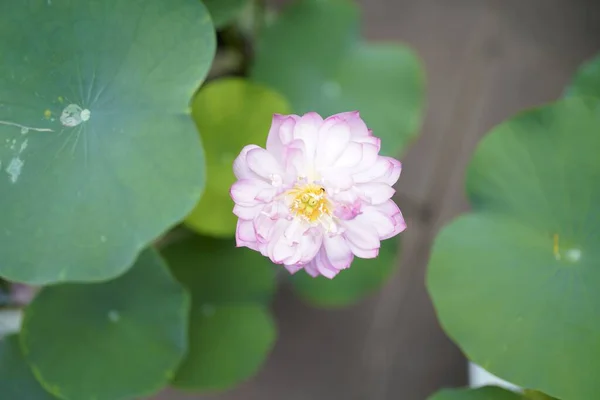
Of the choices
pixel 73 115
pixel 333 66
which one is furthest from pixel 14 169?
pixel 333 66

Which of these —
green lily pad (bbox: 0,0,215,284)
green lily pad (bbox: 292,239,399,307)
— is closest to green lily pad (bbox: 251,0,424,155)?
green lily pad (bbox: 292,239,399,307)

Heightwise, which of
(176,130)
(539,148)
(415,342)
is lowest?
(415,342)

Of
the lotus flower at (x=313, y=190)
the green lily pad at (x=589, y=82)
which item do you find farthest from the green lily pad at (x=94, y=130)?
the green lily pad at (x=589, y=82)

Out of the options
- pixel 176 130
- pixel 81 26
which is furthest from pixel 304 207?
pixel 81 26

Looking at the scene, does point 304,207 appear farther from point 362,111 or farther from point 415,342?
point 415,342

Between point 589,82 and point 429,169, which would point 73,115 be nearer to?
point 589,82

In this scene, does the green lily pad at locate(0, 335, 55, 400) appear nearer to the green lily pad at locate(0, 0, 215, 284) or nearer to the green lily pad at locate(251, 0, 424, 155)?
the green lily pad at locate(0, 0, 215, 284)
